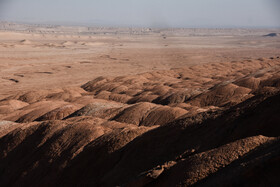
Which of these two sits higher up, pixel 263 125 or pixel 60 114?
pixel 263 125

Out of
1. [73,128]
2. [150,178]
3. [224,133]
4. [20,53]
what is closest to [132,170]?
[150,178]

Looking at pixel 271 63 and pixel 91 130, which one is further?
pixel 271 63

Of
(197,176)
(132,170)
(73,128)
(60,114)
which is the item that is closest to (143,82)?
(60,114)

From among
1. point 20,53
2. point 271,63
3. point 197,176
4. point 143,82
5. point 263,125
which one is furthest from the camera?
point 20,53

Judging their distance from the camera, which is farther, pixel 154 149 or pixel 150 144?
pixel 150 144

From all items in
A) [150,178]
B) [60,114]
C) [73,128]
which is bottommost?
[60,114]

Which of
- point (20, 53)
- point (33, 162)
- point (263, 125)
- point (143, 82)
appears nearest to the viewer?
point (263, 125)

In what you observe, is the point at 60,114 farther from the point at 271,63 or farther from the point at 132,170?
the point at 271,63

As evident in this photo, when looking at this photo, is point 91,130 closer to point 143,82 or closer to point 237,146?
point 237,146

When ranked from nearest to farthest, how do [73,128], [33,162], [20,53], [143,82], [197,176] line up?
[197,176] < [33,162] < [73,128] < [143,82] < [20,53]
